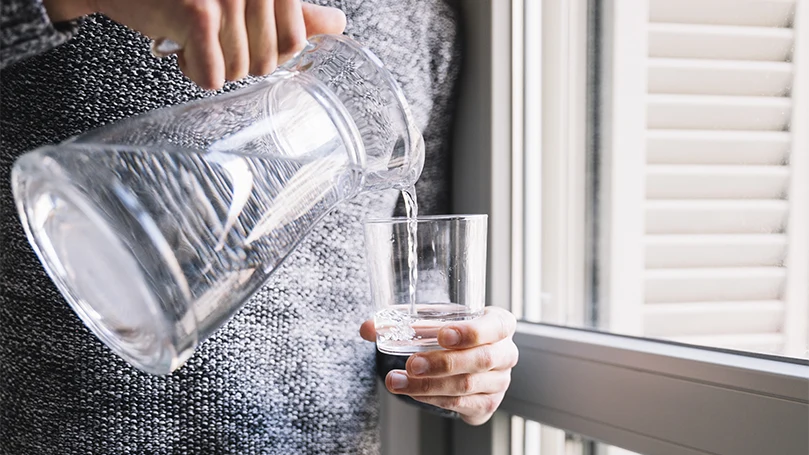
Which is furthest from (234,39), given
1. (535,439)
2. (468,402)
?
(535,439)

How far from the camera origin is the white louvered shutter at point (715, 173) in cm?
62

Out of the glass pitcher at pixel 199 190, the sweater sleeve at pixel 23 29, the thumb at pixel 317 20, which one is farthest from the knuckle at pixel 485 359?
the sweater sleeve at pixel 23 29

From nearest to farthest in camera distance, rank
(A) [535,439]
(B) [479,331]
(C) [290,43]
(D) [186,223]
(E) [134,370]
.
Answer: (D) [186,223] < (C) [290,43] < (B) [479,331] < (E) [134,370] < (A) [535,439]

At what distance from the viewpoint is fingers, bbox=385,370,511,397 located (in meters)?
0.69

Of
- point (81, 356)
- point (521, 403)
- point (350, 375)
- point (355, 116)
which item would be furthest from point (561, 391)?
point (81, 356)

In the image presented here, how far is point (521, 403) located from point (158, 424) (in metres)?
0.40

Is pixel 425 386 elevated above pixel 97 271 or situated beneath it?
situated beneath

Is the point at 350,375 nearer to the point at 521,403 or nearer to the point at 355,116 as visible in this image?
the point at 521,403

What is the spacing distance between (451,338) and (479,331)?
0.04 m

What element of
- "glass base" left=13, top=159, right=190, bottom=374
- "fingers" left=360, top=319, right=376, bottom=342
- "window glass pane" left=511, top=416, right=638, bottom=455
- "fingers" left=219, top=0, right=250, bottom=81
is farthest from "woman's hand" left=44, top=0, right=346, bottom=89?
"window glass pane" left=511, top=416, right=638, bottom=455

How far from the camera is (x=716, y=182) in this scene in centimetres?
69

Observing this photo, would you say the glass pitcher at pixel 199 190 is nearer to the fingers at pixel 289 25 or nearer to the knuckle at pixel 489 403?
the fingers at pixel 289 25

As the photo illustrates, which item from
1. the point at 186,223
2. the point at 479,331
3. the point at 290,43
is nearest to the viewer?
the point at 186,223

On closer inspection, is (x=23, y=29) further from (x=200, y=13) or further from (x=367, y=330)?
(x=367, y=330)
